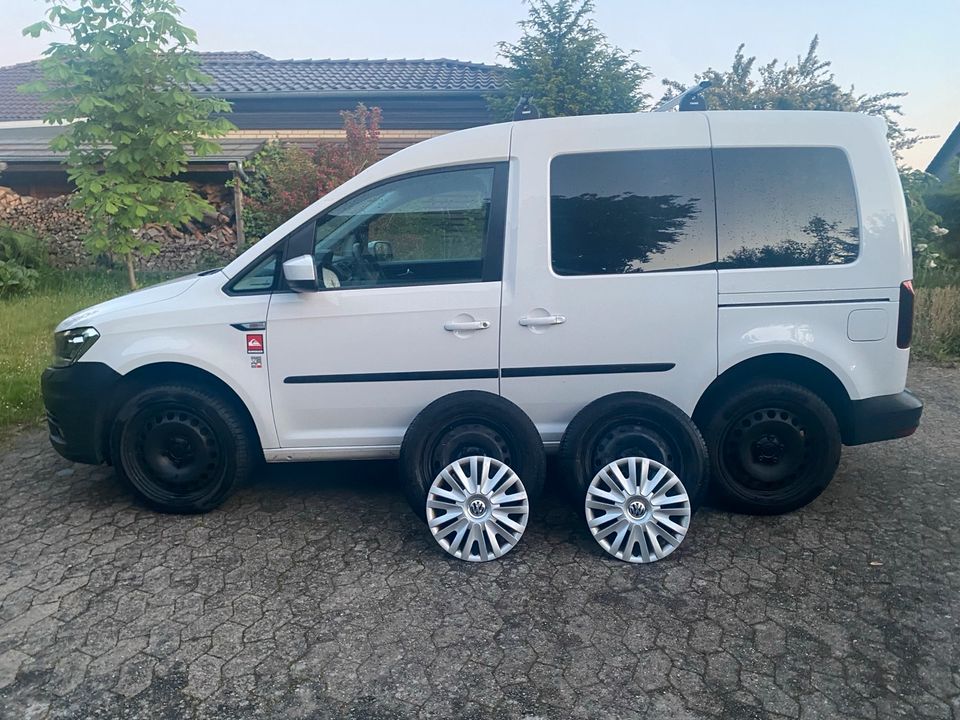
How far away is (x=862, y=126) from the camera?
13.9 ft

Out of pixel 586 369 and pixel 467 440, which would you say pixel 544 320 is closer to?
pixel 586 369

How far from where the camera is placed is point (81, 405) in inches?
175

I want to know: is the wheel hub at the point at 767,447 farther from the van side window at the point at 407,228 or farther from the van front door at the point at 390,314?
the van side window at the point at 407,228

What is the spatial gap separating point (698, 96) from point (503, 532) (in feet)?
9.91

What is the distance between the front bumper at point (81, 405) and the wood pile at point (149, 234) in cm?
1033

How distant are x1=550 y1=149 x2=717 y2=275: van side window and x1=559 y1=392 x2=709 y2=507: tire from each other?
30.4 inches

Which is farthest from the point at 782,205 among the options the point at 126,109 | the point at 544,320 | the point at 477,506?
the point at 126,109

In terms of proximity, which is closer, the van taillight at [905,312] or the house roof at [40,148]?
the van taillight at [905,312]

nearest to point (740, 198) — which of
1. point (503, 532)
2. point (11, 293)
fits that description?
point (503, 532)

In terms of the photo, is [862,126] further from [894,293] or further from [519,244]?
[519,244]

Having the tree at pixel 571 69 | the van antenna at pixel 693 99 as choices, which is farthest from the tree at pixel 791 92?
the van antenna at pixel 693 99

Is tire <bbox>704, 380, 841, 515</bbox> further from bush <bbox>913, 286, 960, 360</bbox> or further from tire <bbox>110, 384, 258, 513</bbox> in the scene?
bush <bbox>913, 286, 960, 360</bbox>

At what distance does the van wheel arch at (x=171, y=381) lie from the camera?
443cm

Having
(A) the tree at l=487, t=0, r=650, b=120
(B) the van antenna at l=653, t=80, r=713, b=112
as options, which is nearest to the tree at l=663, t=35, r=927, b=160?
(A) the tree at l=487, t=0, r=650, b=120
